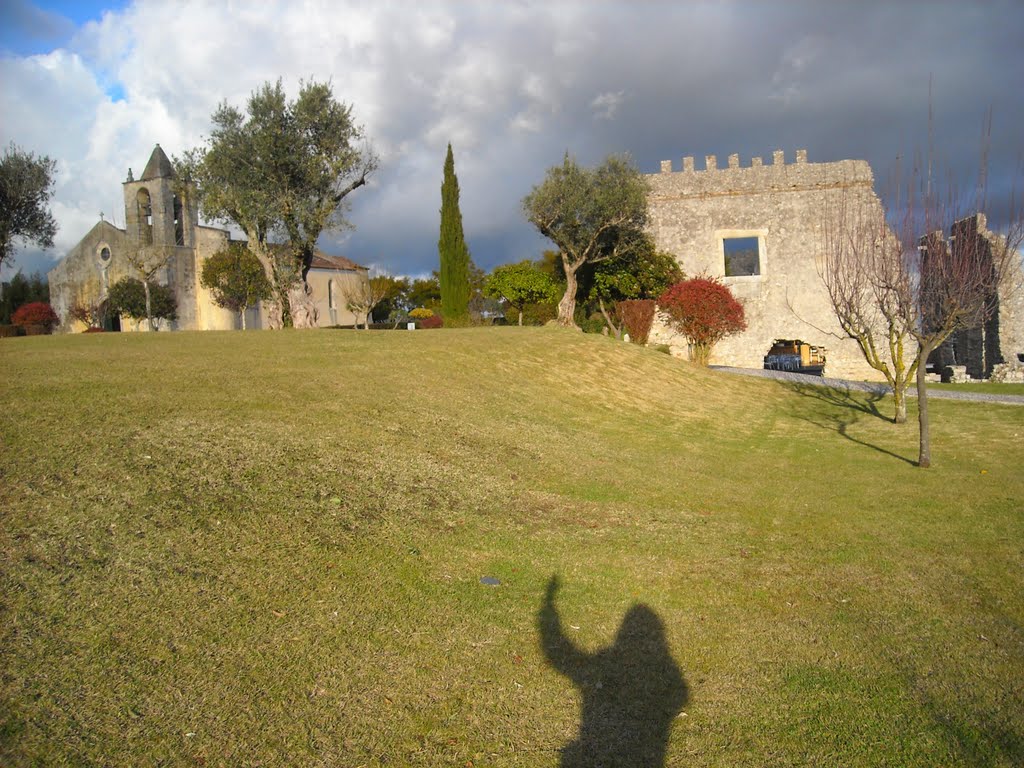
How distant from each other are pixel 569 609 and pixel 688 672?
1.17 metres

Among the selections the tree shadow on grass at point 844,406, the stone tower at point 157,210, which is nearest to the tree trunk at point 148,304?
the stone tower at point 157,210

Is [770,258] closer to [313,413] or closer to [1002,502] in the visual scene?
[1002,502]

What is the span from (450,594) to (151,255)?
47.3 metres

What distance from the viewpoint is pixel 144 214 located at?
155ft

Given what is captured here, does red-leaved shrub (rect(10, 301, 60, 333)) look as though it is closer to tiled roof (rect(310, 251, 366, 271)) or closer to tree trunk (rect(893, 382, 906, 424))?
tiled roof (rect(310, 251, 366, 271))

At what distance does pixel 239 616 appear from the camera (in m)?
4.71

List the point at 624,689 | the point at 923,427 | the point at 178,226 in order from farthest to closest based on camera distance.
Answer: the point at 178,226
the point at 923,427
the point at 624,689

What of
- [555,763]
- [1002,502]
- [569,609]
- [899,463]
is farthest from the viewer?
[899,463]

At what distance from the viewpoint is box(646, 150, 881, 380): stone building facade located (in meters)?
33.6

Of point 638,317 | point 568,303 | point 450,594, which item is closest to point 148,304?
point 568,303

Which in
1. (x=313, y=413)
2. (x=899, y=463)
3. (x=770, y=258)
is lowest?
(x=899, y=463)

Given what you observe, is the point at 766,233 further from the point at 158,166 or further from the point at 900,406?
the point at 158,166

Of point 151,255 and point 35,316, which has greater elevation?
point 151,255

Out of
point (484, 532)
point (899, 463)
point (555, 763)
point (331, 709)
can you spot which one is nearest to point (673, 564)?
point (484, 532)
